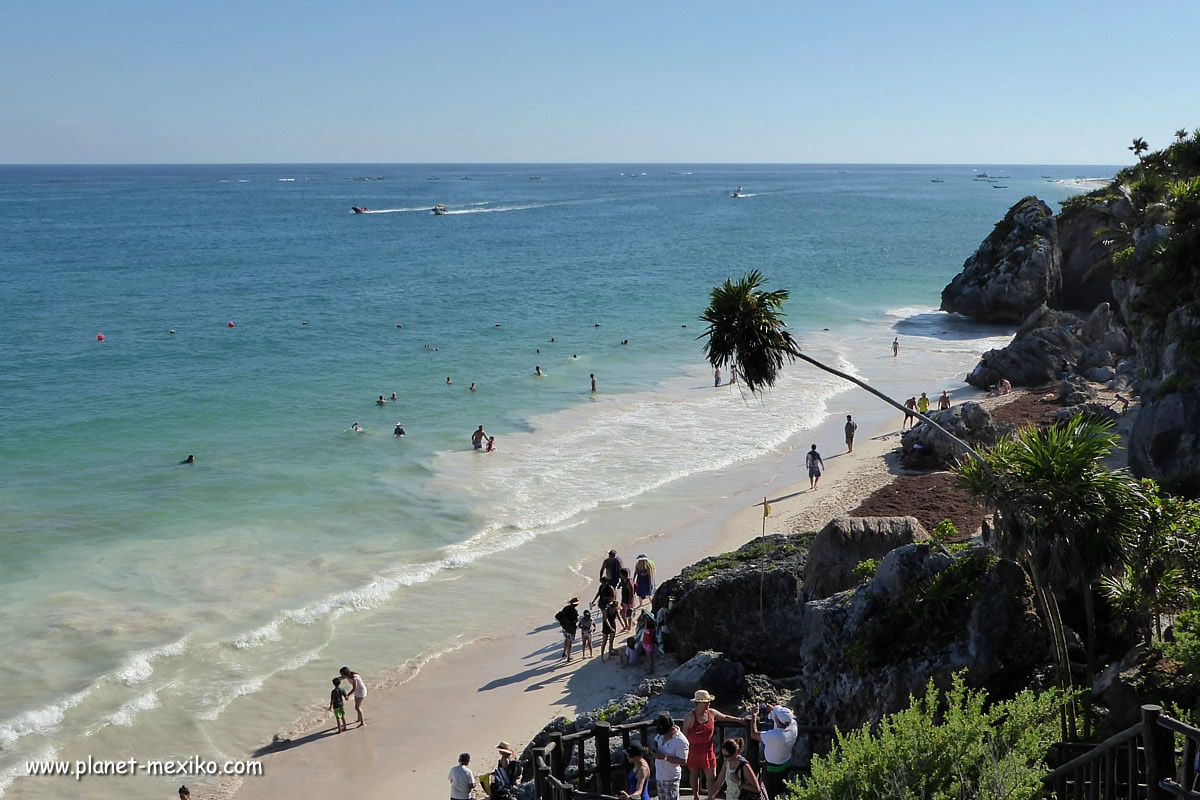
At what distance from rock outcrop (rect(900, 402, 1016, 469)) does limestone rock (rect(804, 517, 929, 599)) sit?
42.8 feet

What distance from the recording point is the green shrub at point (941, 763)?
25.8ft

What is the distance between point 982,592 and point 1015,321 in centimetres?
4872

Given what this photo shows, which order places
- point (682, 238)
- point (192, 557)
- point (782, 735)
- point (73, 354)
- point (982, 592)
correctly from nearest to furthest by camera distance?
point (782, 735), point (982, 592), point (192, 557), point (73, 354), point (682, 238)

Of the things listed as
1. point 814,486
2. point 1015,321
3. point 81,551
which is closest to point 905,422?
point 814,486

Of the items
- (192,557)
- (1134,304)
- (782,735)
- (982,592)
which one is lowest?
(192,557)

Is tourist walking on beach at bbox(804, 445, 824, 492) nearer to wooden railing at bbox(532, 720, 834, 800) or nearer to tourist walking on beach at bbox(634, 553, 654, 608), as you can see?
tourist walking on beach at bbox(634, 553, 654, 608)

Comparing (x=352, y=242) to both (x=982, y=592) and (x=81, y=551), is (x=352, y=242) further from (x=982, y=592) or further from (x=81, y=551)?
(x=982, y=592)

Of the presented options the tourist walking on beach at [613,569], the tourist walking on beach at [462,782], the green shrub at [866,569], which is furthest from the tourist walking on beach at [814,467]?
the tourist walking on beach at [462,782]

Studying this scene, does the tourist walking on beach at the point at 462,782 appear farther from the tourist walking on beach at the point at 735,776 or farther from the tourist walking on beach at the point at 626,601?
the tourist walking on beach at the point at 626,601

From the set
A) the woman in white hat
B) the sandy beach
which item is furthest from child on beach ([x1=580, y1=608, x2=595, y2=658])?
the woman in white hat

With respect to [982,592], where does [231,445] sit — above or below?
below

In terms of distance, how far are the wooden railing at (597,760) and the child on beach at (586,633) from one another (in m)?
6.74

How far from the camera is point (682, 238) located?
113375 millimetres

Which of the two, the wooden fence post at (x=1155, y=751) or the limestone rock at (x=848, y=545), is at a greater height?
the wooden fence post at (x=1155, y=751)
